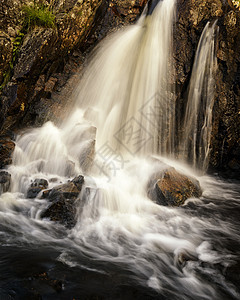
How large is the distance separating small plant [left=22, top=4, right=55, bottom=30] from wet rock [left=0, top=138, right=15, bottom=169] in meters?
3.79

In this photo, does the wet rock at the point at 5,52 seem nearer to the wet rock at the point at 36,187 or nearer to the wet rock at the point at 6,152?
the wet rock at the point at 6,152

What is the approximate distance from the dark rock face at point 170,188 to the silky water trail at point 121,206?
0.65 feet

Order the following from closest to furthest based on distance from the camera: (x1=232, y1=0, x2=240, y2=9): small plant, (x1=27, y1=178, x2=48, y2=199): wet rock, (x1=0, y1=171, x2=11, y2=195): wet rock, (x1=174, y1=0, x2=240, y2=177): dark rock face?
1. (x1=27, y1=178, x2=48, y2=199): wet rock
2. (x1=0, y1=171, x2=11, y2=195): wet rock
3. (x1=174, y1=0, x2=240, y2=177): dark rock face
4. (x1=232, y1=0, x2=240, y2=9): small plant

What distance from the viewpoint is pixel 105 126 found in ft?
29.4

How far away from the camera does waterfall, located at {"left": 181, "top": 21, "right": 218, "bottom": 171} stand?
9.06 m

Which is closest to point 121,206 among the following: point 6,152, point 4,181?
point 4,181

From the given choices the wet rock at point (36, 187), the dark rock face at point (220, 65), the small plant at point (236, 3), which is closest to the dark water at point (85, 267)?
the wet rock at point (36, 187)

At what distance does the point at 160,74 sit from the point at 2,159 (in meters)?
5.99

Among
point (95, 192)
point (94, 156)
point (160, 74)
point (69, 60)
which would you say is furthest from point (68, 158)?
point (160, 74)

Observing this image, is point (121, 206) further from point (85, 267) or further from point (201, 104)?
point (201, 104)

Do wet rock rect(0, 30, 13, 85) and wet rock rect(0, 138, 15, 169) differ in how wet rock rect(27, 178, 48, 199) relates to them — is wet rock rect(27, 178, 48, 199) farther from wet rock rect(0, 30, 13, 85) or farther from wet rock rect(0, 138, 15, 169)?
wet rock rect(0, 30, 13, 85)

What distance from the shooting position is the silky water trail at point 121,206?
3.66 m

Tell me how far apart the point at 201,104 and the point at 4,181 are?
6.92 meters

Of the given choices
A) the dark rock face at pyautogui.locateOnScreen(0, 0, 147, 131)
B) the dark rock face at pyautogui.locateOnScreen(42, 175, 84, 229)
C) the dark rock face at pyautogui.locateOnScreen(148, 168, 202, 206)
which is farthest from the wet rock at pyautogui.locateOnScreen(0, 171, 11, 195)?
the dark rock face at pyautogui.locateOnScreen(148, 168, 202, 206)
